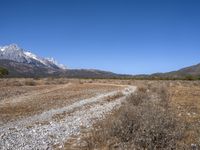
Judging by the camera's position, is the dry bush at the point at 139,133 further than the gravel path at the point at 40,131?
No

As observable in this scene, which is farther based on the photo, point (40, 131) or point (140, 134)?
point (40, 131)

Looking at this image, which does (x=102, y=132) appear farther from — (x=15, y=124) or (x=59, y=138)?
(x=15, y=124)

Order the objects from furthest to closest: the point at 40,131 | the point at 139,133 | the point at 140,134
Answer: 1. the point at 40,131
2. the point at 139,133
3. the point at 140,134

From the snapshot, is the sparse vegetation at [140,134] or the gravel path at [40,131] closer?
the sparse vegetation at [140,134]

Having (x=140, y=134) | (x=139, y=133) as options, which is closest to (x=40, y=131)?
(x=139, y=133)

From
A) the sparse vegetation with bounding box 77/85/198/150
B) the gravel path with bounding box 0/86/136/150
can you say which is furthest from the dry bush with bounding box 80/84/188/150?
Result: the gravel path with bounding box 0/86/136/150

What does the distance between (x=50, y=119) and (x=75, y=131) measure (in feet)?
17.0

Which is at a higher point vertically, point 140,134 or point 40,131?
point 140,134

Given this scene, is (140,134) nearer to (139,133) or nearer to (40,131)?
(139,133)

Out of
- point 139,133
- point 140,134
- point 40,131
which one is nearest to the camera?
point 140,134

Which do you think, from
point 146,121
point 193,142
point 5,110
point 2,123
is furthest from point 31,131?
point 5,110

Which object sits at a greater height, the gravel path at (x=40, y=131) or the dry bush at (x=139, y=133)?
the dry bush at (x=139, y=133)

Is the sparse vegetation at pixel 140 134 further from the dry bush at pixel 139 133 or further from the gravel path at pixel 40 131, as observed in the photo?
the gravel path at pixel 40 131

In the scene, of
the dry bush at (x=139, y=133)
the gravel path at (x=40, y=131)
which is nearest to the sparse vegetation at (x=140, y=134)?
the dry bush at (x=139, y=133)
